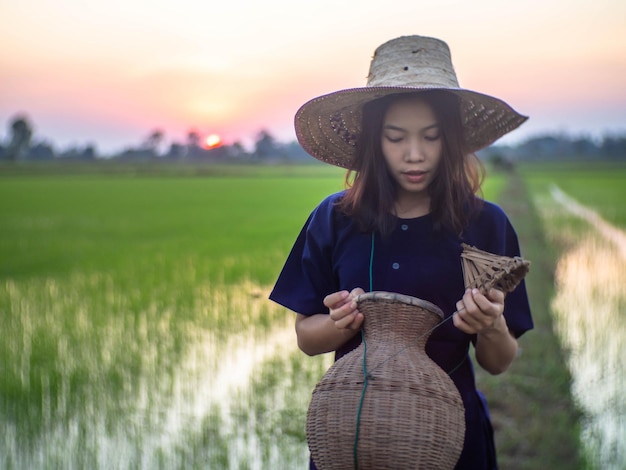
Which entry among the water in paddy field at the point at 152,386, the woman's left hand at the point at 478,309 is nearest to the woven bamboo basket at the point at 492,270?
the woman's left hand at the point at 478,309

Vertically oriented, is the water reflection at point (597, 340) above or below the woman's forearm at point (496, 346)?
below

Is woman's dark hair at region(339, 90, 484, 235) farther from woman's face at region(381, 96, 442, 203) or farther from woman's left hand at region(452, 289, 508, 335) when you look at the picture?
woman's left hand at region(452, 289, 508, 335)

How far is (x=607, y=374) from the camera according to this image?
407cm

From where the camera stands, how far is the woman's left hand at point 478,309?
135 cm

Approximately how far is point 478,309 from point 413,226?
0.34m

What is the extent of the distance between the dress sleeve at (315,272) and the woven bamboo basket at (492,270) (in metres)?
0.36

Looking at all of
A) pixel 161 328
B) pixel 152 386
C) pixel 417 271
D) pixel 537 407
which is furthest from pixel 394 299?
pixel 161 328

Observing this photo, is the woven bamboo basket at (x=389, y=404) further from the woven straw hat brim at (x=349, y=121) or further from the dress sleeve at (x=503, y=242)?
the woven straw hat brim at (x=349, y=121)

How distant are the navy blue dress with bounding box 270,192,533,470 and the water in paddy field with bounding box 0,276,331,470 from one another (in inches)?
55.6

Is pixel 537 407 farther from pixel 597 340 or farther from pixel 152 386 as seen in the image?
pixel 152 386

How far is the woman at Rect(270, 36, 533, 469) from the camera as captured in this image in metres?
1.61

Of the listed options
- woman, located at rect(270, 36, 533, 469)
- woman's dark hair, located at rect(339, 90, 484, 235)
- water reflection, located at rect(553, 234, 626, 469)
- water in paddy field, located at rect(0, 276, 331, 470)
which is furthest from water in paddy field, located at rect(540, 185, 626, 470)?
woman's dark hair, located at rect(339, 90, 484, 235)

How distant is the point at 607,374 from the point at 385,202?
2939 mm

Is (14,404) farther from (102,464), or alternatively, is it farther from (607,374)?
(607,374)
